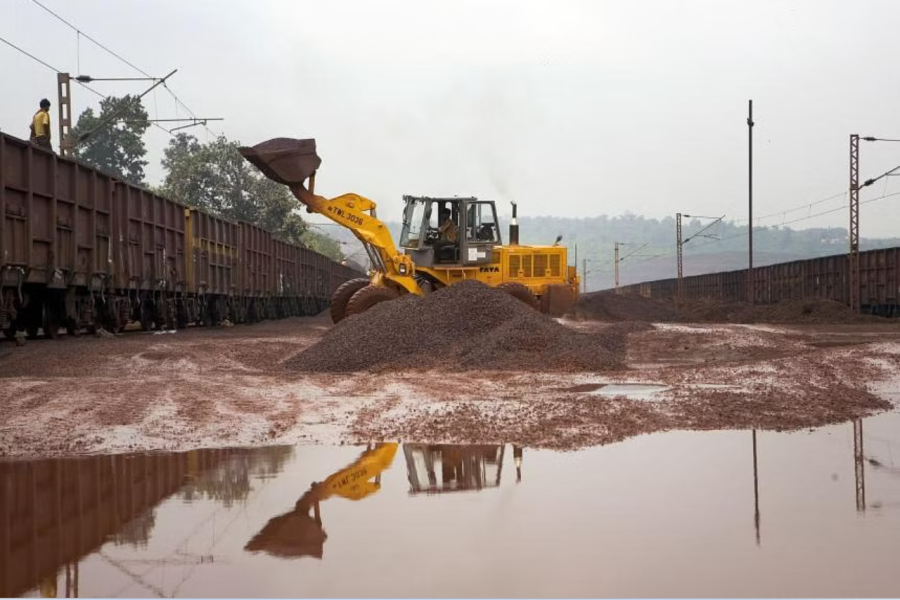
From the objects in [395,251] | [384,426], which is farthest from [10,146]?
[384,426]

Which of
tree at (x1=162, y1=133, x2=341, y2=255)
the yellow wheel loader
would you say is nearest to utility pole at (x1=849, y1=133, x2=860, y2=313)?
the yellow wheel loader

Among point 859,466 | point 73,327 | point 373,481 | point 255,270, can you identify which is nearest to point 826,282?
point 255,270

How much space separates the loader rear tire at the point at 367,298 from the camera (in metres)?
20.1

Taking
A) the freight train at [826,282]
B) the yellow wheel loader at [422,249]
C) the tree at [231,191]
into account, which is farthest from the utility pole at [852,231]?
the tree at [231,191]

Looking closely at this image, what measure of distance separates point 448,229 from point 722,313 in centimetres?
2479

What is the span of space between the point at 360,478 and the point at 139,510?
1.34 meters

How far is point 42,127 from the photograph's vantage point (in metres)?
19.3

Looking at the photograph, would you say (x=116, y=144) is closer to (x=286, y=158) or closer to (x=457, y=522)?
(x=286, y=158)

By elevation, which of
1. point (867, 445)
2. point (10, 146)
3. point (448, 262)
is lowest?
point (867, 445)

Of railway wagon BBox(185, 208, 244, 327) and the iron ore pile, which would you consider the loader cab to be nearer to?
the iron ore pile

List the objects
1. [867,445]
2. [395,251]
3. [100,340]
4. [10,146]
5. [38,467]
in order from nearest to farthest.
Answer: [38,467] → [867,445] → [10,146] → [100,340] → [395,251]

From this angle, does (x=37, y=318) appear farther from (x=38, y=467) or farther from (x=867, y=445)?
(x=867, y=445)

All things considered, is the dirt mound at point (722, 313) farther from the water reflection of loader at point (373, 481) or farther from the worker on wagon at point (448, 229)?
the water reflection of loader at point (373, 481)

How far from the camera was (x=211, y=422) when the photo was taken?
27.2 ft
